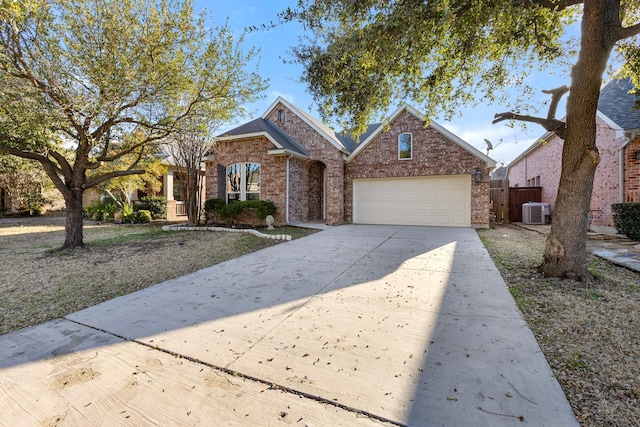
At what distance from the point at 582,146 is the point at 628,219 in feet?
21.8

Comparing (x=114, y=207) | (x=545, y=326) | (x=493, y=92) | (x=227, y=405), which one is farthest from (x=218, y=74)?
(x=114, y=207)

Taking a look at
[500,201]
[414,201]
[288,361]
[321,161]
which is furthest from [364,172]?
[288,361]

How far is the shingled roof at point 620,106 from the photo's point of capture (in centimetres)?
960

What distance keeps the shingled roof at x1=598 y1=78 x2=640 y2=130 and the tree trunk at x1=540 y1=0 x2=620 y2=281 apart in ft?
23.0

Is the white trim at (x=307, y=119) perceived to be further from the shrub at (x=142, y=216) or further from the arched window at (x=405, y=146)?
the shrub at (x=142, y=216)

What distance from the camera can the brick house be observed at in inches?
492

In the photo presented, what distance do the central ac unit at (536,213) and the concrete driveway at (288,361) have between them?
43.9 ft

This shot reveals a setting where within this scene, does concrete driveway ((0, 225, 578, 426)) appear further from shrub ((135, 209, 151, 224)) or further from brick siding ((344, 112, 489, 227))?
shrub ((135, 209, 151, 224))

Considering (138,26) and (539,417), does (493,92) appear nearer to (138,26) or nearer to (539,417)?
(539,417)

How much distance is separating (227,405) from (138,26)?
7597 millimetres

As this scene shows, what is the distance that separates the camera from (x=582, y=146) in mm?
4660

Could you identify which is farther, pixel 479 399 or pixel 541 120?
pixel 541 120

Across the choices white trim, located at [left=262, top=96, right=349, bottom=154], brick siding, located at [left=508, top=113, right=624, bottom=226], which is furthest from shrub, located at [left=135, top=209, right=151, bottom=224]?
brick siding, located at [left=508, top=113, right=624, bottom=226]

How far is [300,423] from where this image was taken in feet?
6.28
